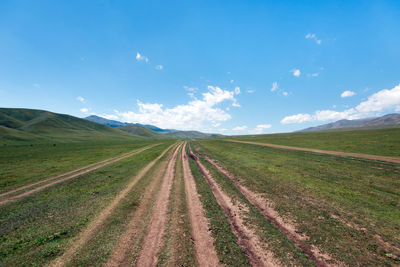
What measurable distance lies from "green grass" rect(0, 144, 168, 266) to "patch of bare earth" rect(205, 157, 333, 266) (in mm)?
8279

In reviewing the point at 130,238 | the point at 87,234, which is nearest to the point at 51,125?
the point at 87,234

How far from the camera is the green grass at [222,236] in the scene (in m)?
5.44

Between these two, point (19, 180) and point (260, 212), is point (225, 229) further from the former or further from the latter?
point (19, 180)

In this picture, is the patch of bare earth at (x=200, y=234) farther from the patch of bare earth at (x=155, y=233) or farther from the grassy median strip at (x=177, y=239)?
the patch of bare earth at (x=155, y=233)

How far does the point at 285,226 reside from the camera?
7.38m

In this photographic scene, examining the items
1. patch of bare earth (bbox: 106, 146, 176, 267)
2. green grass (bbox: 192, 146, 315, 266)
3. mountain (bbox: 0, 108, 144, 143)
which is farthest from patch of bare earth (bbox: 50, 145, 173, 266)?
Result: mountain (bbox: 0, 108, 144, 143)

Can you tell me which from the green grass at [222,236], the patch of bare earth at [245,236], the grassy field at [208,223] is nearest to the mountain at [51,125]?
the grassy field at [208,223]

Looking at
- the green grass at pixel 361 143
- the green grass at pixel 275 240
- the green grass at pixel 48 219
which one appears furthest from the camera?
the green grass at pixel 361 143

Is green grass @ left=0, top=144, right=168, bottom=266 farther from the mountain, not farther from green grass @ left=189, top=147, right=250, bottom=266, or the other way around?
the mountain

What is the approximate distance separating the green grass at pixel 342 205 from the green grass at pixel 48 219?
32.5 ft

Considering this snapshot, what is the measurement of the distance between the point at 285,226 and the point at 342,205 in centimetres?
520

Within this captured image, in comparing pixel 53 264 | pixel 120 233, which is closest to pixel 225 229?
pixel 120 233

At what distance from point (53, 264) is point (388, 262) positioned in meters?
12.4

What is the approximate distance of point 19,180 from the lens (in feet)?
53.4
